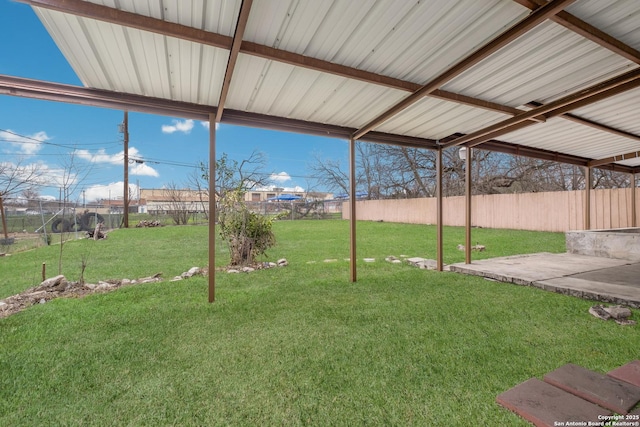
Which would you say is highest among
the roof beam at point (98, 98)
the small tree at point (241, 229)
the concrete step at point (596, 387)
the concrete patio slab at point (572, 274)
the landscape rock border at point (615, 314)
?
the roof beam at point (98, 98)

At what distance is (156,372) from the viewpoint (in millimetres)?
1966

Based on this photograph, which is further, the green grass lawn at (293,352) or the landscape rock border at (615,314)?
the landscape rock border at (615,314)

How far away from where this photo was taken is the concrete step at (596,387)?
1.54 metres

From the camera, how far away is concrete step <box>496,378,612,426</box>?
4.77 ft

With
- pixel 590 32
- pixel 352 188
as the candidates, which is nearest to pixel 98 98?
pixel 352 188

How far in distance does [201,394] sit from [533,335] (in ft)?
8.44

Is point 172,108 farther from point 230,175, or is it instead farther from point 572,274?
point 572,274

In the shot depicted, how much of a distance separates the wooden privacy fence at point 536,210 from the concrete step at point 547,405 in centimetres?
990

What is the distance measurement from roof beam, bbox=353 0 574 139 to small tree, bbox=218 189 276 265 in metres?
3.40

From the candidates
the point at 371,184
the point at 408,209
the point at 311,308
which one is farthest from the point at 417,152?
the point at 311,308

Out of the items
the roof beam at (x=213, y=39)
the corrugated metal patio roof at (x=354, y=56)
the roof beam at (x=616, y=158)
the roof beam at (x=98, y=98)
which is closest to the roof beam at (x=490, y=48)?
the corrugated metal patio roof at (x=354, y=56)

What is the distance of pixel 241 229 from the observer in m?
5.53

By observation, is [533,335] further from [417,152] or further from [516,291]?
[417,152]

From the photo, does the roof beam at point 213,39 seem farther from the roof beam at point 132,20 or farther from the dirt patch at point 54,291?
the dirt patch at point 54,291
